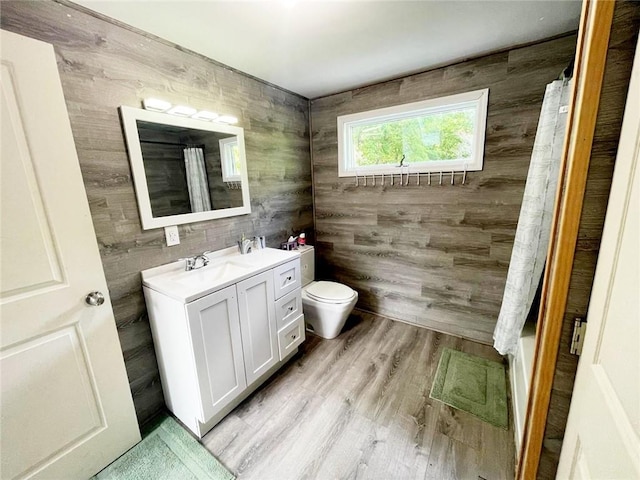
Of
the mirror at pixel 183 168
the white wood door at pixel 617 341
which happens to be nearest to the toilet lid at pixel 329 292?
the mirror at pixel 183 168

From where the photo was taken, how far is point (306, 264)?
265 cm

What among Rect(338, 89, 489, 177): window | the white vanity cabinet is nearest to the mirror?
the white vanity cabinet

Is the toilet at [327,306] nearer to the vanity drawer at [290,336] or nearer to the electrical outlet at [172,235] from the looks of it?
the vanity drawer at [290,336]

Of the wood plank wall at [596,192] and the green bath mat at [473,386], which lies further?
the green bath mat at [473,386]

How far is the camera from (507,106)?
1.88 metres

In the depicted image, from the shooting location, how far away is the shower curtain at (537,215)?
138 cm

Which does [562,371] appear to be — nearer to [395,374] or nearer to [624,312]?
[624,312]

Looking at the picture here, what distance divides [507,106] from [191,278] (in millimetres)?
2467

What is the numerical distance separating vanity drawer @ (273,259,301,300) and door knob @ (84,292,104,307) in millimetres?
931

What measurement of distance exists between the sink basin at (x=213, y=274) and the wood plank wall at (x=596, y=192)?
4.78ft

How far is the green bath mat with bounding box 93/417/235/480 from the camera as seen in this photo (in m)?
1.33

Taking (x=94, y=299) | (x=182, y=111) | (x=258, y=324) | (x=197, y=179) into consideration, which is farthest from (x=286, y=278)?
→ (x=182, y=111)

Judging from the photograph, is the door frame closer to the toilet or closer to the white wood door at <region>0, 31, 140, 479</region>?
the toilet

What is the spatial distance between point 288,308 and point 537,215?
1.69 m
